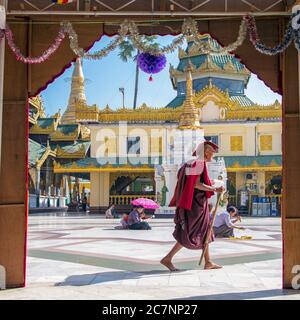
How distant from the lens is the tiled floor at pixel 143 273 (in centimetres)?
593

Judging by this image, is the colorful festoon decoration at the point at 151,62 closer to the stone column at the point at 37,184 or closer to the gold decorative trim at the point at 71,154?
the stone column at the point at 37,184

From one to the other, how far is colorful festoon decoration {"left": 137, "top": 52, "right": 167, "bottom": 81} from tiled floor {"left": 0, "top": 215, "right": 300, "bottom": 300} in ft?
9.98

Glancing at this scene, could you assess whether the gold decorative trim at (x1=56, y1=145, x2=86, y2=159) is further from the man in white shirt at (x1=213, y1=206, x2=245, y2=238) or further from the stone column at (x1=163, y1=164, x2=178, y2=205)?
the man in white shirt at (x1=213, y1=206, x2=245, y2=238)

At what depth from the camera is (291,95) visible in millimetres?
6559

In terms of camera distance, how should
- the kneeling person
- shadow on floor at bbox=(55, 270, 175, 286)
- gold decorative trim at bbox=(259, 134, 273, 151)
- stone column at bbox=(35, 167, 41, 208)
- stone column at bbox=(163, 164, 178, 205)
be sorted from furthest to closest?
stone column at bbox=(35, 167, 41, 208) → gold decorative trim at bbox=(259, 134, 273, 151) → stone column at bbox=(163, 164, 178, 205) → the kneeling person → shadow on floor at bbox=(55, 270, 175, 286)

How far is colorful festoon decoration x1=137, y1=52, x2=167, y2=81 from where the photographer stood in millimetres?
7719

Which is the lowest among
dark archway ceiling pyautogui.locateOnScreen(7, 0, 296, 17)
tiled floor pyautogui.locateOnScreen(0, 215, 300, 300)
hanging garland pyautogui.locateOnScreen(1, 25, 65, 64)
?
tiled floor pyautogui.locateOnScreen(0, 215, 300, 300)

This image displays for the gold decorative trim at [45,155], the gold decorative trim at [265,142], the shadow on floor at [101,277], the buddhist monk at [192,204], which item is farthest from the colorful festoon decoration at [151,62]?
the gold decorative trim at [45,155]

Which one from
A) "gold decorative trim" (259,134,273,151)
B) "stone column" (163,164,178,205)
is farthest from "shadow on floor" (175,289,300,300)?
"gold decorative trim" (259,134,273,151)

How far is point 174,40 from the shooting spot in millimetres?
6875

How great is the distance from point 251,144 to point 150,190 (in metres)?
7.87

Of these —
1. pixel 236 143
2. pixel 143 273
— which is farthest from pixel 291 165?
pixel 236 143
